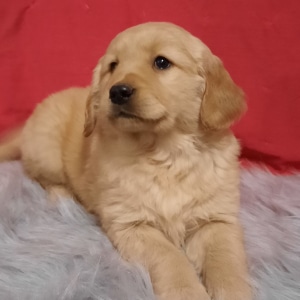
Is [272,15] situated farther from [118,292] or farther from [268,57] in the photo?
[118,292]

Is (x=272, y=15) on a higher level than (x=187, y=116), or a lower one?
higher

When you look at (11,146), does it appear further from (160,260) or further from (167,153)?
(160,260)

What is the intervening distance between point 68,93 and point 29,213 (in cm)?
56

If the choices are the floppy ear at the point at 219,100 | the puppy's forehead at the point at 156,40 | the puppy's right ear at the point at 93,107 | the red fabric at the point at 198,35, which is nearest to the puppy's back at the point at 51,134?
the puppy's right ear at the point at 93,107

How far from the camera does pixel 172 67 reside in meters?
1.56

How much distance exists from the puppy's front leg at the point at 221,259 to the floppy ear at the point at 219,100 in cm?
31

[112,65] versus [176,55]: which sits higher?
[176,55]

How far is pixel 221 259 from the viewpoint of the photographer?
146 cm

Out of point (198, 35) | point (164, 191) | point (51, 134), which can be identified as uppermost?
point (198, 35)

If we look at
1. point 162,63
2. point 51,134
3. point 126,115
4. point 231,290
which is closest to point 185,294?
point 231,290

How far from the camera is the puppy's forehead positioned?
1.57 m

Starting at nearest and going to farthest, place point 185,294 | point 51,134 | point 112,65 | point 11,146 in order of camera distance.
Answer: point 185,294, point 112,65, point 51,134, point 11,146

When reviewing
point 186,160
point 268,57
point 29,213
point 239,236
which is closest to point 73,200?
point 29,213

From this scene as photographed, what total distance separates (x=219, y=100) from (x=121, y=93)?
0.32 m
